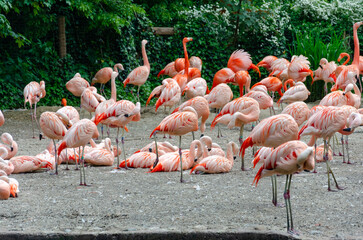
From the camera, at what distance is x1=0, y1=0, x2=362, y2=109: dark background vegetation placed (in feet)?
40.0

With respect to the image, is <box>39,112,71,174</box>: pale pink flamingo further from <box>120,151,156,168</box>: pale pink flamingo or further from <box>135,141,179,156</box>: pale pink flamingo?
<box>135,141,179,156</box>: pale pink flamingo

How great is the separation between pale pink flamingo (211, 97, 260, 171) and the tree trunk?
7.24 meters

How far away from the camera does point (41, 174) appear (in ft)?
20.6

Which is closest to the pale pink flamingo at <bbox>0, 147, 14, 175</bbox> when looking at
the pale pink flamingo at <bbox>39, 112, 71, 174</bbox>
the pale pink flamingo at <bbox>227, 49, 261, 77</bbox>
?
the pale pink flamingo at <bbox>39, 112, 71, 174</bbox>

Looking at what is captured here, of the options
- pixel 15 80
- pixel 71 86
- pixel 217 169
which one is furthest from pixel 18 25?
pixel 217 169

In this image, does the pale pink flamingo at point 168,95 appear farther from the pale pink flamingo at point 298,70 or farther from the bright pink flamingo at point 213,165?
the pale pink flamingo at point 298,70

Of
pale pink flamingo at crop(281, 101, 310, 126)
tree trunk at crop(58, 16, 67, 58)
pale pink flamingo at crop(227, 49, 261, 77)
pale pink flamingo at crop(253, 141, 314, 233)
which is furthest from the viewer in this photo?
tree trunk at crop(58, 16, 67, 58)

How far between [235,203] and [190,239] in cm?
105

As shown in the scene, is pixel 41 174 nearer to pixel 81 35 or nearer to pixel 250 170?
pixel 250 170

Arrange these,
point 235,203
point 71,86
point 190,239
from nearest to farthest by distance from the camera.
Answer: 1. point 190,239
2. point 235,203
3. point 71,86

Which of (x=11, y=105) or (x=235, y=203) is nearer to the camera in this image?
(x=235, y=203)

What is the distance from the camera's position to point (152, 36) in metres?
14.3

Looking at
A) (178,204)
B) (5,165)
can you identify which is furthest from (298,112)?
(5,165)

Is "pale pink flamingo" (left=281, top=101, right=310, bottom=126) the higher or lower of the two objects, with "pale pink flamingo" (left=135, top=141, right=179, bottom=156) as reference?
higher
